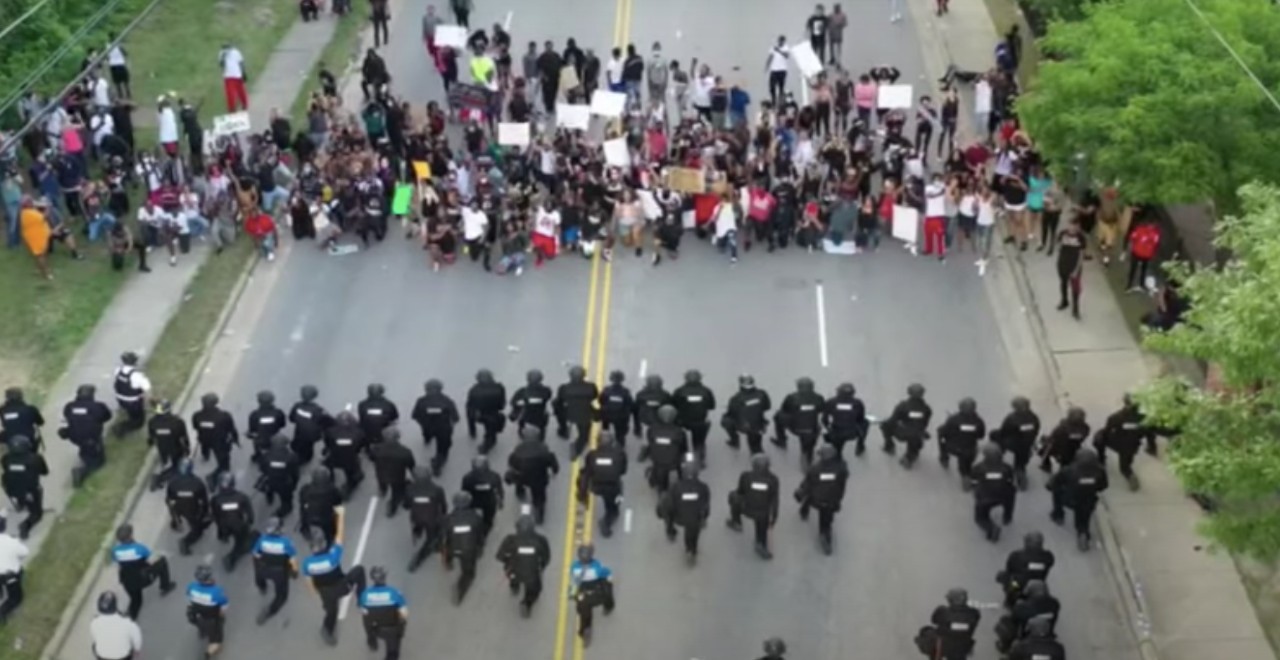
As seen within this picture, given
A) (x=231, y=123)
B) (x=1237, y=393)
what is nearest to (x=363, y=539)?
(x=231, y=123)

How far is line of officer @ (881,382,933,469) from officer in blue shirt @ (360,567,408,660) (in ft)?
23.9

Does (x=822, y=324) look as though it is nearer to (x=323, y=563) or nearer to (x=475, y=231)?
(x=475, y=231)

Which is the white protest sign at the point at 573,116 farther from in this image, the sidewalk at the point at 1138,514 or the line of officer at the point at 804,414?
the line of officer at the point at 804,414

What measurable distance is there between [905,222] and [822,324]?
2831mm

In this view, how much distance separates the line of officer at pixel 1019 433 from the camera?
2236 cm

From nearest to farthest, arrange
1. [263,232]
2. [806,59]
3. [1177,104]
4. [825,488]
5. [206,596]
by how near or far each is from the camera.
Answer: [206,596] → [825,488] → [1177,104] → [263,232] → [806,59]

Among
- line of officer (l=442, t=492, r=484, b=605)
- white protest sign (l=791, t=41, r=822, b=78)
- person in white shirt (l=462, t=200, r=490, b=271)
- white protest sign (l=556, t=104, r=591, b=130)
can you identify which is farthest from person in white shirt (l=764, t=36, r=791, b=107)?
line of officer (l=442, t=492, r=484, b=605)

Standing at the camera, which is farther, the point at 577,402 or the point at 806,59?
the point at 806,59

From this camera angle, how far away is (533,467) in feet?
71.1

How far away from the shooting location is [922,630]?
19375 mm

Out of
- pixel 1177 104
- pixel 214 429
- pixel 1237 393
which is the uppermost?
pixel 1177 104

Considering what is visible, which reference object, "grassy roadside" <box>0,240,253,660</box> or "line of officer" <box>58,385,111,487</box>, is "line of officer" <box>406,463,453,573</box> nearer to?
"grassy roadside" <box>0,240,253,660</box>

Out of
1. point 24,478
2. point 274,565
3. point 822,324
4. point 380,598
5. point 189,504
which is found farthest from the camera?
point 822,324

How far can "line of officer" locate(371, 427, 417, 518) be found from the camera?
2178cm
